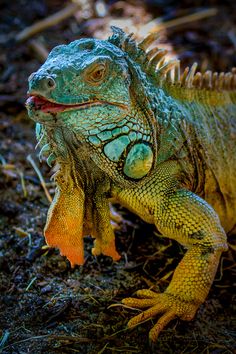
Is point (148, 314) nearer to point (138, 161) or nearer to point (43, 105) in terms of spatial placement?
point (138, 161)

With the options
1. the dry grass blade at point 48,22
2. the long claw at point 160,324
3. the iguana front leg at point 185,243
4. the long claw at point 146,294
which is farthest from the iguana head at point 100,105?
the dry grass blade at point 48,22

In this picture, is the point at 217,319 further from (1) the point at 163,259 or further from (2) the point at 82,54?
(2) the point at 82,54

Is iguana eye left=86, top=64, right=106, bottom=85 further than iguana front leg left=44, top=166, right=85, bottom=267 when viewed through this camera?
No

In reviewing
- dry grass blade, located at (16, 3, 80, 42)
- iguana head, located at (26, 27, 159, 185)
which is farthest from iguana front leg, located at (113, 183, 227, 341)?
Result: dry grass blade, located at (16, 3, 80, 42)

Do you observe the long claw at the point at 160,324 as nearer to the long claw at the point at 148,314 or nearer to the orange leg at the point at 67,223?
the long claw at the point at 148,314

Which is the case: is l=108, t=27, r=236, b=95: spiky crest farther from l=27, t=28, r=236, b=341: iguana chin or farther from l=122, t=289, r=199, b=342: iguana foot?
l=122, t=289, r=199, b=342: iguana foot

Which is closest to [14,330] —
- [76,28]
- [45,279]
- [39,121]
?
[45,279]

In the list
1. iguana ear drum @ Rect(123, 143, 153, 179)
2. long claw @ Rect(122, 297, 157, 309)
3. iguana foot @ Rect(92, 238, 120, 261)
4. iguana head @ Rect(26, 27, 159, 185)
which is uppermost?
iguana head @ Rect(26, 27, 159, 185)
